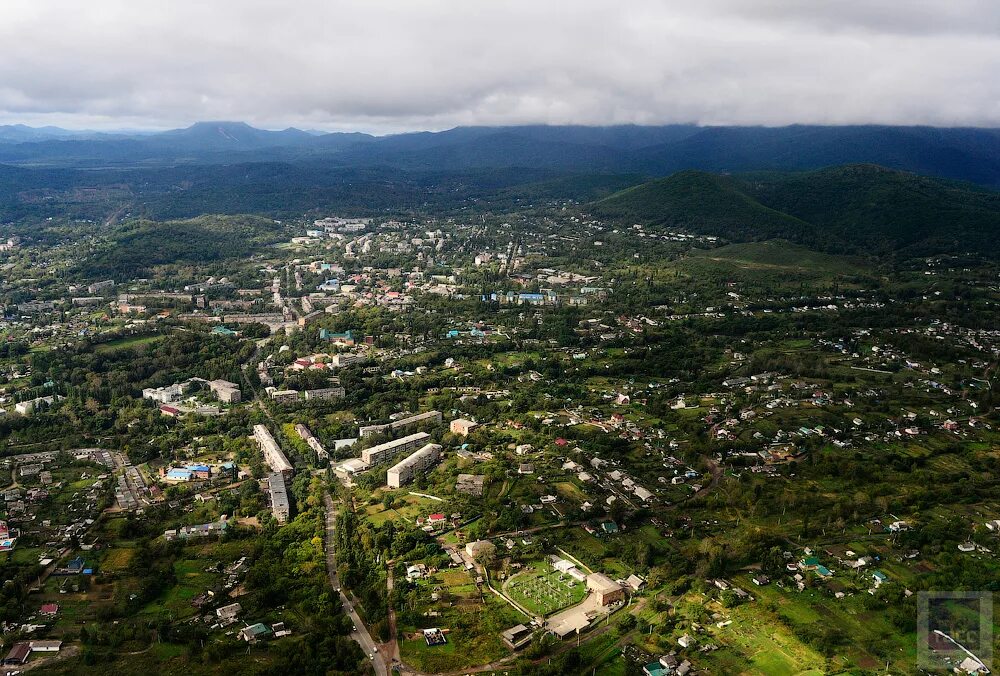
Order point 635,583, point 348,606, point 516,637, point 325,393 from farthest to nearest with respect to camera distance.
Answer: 1. point 325,393
2. point 635,583
3. point 348,606
4. point 516,637

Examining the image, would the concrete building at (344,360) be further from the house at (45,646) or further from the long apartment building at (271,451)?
the house at (45,646)

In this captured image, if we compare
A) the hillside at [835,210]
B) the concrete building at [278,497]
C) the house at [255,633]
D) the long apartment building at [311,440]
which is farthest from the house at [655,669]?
the hillside at [835,210]

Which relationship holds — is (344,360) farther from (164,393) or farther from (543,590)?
(543,590)

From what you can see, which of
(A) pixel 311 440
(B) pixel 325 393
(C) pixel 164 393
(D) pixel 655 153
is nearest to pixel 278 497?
(A) pixel 311 440

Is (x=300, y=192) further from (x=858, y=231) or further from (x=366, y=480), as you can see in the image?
(x=366, y=480)

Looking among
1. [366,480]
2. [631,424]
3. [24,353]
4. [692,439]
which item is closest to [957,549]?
[692,439]

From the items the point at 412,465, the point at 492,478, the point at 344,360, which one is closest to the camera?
the point at 492,478
